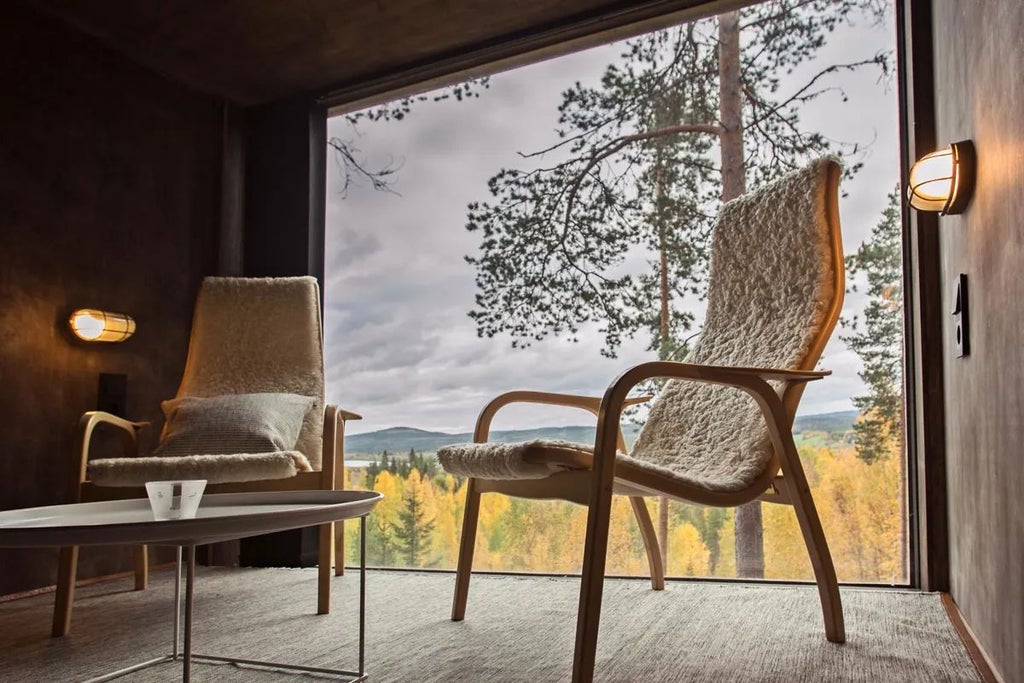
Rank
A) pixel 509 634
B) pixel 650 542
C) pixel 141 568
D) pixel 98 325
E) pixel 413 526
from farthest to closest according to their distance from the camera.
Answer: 1. pixel 413 526
2. pixel 98 325
3. pixel 141 568
4. pixel 650 542
5. pixel 509 634

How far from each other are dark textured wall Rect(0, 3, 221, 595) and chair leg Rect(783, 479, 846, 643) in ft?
7.69

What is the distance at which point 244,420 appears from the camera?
8.14 feet

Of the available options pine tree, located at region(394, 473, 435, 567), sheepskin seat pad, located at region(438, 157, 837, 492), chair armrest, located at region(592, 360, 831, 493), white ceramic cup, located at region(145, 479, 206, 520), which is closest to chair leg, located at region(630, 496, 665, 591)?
sheepskin seat pad, located at region(438, 157, 837, 492)

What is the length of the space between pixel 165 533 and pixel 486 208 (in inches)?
99.0

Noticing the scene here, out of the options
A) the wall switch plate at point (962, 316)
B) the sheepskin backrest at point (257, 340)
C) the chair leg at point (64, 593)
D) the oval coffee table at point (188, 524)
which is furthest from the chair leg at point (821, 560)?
the chair leg at point (64, 593)

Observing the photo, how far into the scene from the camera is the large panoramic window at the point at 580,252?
9.46 ft

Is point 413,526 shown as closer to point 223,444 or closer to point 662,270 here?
point 223,444

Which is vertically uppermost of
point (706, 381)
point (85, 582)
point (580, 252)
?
point (580, 252)

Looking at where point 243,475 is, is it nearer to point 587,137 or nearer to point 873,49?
point 587,137

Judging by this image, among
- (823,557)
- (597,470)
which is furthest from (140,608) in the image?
(823,557)

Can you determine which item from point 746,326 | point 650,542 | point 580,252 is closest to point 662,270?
point 580,252

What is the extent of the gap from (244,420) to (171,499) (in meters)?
1.16

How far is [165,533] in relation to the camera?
3.55 ft

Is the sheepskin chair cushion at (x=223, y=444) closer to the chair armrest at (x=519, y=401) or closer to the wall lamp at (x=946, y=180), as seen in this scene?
the chair armrest at (x=519, y=401)
